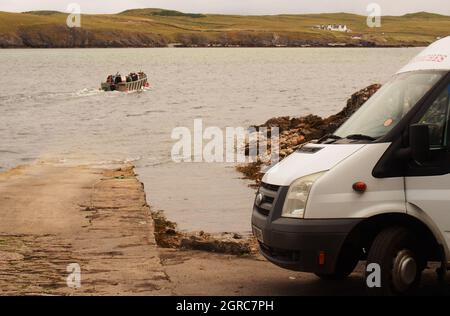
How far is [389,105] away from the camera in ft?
29.6

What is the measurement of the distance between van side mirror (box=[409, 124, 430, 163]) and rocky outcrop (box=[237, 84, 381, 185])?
15.6m

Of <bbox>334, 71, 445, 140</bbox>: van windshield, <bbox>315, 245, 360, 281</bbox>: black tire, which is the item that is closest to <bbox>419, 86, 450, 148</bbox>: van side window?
<bbox>334, 71, 445, 140</bbox>: van windshield

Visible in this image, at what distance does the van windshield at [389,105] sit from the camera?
862 centimetres

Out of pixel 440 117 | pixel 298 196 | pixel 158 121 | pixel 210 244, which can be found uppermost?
pixel 440 117

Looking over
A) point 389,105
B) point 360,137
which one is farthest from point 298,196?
point 389,105

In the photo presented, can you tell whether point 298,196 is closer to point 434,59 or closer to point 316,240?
point 316,240

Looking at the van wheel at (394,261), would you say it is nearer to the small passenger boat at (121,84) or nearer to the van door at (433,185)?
the van door at (433,185)

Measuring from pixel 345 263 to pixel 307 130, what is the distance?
20712 mm

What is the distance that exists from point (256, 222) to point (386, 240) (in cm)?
143

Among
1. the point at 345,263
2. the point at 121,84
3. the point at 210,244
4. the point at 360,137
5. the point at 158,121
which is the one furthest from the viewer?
the point at 121,84

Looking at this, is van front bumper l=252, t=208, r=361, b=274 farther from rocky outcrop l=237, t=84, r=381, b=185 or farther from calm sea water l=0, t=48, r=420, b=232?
rocky outcrop l=237, t=84, r=381, b=185

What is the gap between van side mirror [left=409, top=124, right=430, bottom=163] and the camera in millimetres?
8086

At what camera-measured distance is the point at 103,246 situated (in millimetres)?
12000

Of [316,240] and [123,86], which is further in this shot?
[123,86]
